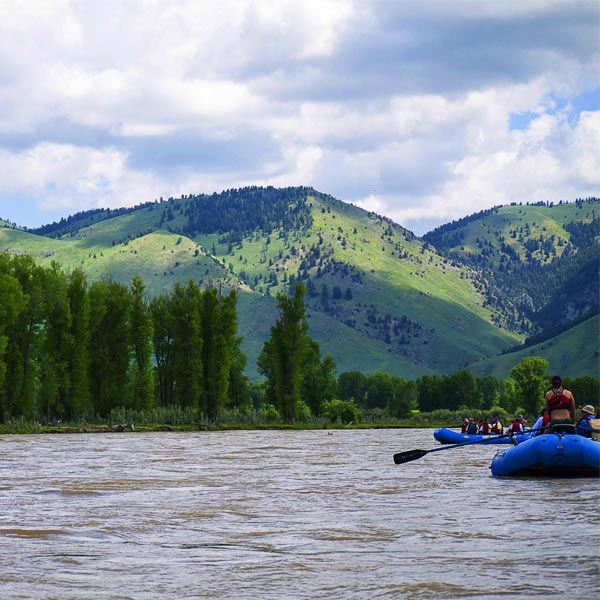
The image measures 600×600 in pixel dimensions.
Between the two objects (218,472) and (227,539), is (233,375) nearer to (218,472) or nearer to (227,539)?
(218,472)

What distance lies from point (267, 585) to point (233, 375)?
98776mm

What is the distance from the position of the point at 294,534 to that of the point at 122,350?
74409 millimetres

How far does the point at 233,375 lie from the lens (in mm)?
112375

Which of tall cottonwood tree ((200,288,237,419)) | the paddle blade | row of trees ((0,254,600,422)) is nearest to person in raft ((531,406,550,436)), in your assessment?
the paddle blade

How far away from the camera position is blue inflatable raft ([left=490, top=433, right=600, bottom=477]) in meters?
28.8

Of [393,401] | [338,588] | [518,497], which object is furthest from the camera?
[393,401]

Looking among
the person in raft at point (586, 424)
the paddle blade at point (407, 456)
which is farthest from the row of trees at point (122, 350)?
the person in raft at point (586, 424)

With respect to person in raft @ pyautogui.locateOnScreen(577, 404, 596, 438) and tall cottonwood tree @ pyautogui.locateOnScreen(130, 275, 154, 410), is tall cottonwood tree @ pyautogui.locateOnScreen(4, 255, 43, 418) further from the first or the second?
person in raft @ pyautogui.locateOnScreen(577, 404, 596, 438)

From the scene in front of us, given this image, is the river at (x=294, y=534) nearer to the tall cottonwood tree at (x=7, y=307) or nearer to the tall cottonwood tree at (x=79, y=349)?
the tall cottonwood tree at (x=7, y=307)

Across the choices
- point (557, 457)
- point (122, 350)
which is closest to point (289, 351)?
point (122, 350)

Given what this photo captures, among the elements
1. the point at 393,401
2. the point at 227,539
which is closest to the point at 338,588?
the point at 227,539

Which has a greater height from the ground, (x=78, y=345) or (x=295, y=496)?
(x=78, y=345)

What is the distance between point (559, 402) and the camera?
30.3 meters

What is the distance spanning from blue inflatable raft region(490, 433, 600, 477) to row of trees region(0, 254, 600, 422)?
55.2 meters
